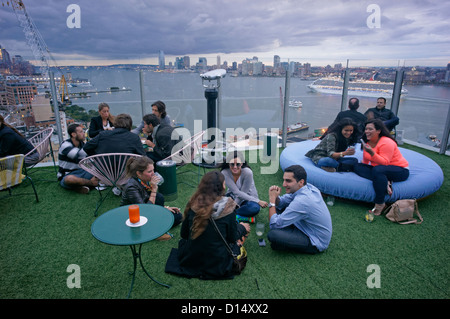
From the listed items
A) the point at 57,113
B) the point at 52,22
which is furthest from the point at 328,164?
the point at 52,22

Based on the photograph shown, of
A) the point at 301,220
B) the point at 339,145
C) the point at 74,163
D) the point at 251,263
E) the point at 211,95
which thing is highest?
the point at 211,95

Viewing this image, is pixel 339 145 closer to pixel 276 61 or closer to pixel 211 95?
pixel 211 95

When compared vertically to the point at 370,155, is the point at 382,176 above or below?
below

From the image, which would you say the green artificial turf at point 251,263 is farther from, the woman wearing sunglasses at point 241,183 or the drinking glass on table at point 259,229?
the woman wearing sunglasses at point 241,183

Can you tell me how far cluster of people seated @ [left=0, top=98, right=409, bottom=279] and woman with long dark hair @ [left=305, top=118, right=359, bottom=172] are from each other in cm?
1

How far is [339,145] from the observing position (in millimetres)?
4438

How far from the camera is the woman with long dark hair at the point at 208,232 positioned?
7.59ft

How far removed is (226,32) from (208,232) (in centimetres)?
776

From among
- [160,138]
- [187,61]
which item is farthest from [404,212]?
[187,61]

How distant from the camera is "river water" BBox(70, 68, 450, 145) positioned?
646 cm

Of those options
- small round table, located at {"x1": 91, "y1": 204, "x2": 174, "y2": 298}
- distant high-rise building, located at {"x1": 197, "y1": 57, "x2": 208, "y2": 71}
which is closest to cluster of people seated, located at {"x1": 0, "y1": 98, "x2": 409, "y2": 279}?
small round table, located at {"x1": 91, "y1": 204, "x2": 174, "y2": 298}

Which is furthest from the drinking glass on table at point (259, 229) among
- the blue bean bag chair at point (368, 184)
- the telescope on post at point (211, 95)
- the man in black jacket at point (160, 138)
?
the telescope on post at point (211, 95)

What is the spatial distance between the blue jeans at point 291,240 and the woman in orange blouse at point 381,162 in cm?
153

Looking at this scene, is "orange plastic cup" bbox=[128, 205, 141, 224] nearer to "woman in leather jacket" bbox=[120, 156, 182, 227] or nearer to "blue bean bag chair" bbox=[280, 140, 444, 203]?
"woman in leather jacket" bbox=[120, 156, 182, 227]
